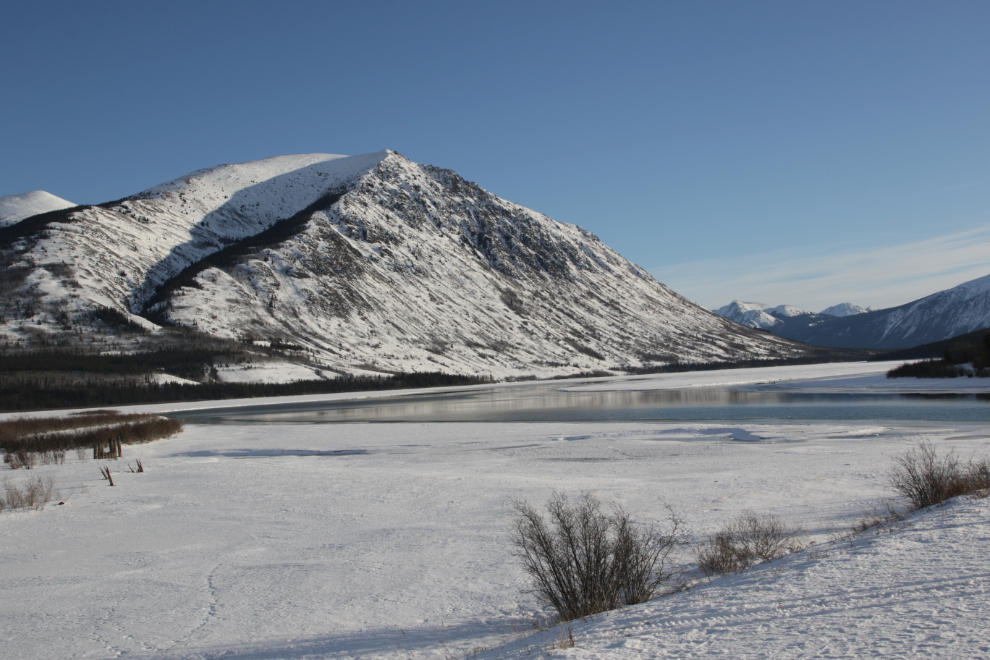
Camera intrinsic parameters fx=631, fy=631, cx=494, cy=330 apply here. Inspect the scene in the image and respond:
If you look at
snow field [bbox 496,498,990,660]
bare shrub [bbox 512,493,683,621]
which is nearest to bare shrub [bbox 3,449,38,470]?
bare shrub [bbox 512,493,683,621]

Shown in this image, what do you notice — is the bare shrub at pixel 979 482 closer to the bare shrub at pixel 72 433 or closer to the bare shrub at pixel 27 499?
the bare shrub at pixel 27 499

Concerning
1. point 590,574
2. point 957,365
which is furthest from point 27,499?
point 957,365

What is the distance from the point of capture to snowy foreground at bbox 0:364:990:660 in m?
6.92

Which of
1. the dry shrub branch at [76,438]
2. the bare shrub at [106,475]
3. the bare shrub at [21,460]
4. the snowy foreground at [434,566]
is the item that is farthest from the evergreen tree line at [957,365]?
the bare shrub at [21,460]

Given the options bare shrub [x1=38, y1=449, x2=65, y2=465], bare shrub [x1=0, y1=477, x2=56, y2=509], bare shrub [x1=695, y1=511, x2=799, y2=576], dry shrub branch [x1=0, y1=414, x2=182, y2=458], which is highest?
dry shrub branch [x1=0, y1=414, x2=182, y2=458]

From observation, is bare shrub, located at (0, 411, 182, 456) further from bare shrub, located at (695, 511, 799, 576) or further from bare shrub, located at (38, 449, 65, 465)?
bare shrub, located at (695, 511, 799, 576)

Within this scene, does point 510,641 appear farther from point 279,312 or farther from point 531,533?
point 279,312

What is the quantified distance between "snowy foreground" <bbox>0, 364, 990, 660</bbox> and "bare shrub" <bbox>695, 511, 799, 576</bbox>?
0.56 m

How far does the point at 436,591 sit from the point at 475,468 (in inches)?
553

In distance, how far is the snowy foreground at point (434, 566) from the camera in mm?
6922

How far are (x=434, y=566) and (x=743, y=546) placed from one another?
18.9 feet

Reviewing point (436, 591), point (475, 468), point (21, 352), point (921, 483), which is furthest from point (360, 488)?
point (21, 352)

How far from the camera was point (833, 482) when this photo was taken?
1845 centimetres

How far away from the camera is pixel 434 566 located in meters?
12.1
